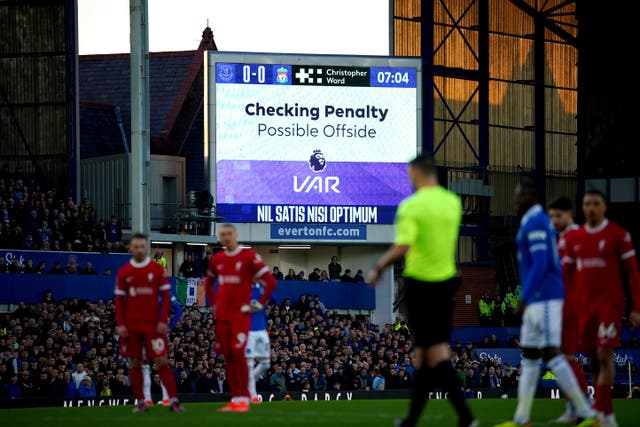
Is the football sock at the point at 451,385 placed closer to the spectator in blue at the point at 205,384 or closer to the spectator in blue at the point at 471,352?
the spectator in blue at the point at 205,384

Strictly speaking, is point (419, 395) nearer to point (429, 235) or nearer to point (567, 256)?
point (429, 235)

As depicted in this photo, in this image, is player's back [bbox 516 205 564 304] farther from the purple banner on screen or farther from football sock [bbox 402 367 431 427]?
the purple banner on screen

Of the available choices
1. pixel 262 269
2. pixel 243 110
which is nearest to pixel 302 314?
pixel 243 110

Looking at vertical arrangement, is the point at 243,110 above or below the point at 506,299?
above

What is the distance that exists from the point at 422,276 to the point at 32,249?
26614mm

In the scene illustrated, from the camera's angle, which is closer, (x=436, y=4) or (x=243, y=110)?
(x=243, y=110)

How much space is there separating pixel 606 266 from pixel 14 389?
17420mm

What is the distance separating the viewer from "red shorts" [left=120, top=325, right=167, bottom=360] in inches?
705

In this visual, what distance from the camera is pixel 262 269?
685 inches

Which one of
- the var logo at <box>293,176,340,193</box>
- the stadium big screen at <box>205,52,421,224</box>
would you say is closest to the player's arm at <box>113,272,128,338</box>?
the stadium big screen at <box>205,52,421,224</box>

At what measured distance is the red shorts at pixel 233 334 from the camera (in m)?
17.2

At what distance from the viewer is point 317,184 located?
45281 mm

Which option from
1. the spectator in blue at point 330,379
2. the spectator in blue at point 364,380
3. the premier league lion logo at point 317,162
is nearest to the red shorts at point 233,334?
the spectator in blue at point 330,379

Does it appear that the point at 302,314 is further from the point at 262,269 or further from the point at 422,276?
the point at 422,276
